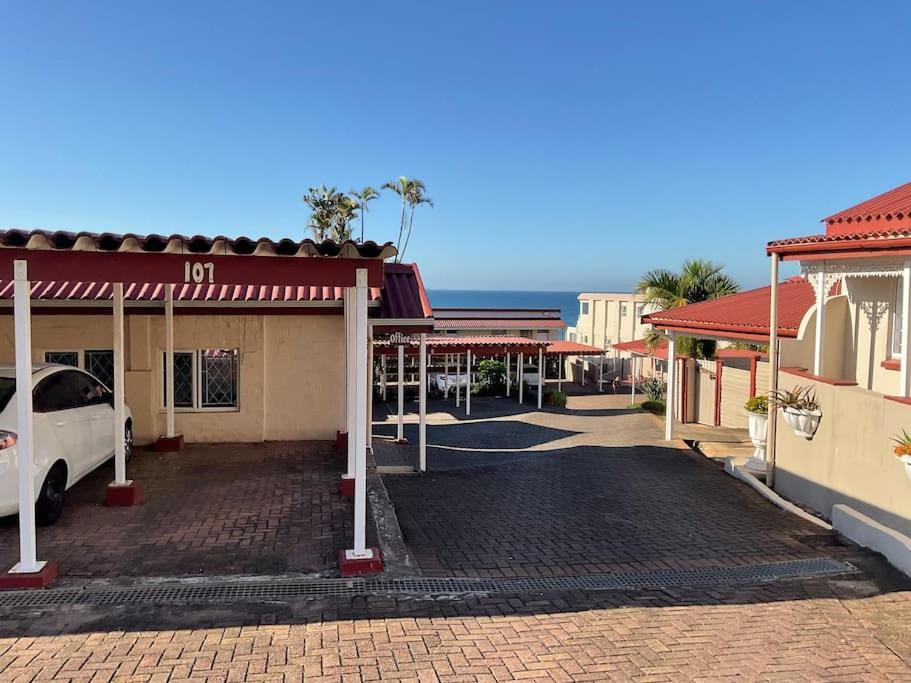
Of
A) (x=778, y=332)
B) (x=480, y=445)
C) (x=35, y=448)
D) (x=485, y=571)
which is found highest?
(x=778, y=332)

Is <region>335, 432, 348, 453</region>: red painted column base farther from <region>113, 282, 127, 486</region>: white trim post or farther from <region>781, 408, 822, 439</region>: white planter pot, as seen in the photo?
<region>781, 408, 822, 439</region>: white planter pot

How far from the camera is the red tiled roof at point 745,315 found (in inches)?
469

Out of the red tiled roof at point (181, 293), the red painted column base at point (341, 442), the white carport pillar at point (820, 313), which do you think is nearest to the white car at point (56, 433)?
the red tiled roof at point (181, 293)

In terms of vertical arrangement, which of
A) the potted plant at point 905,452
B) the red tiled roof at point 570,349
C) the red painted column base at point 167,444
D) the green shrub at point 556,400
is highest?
the potted plant at point 905,452

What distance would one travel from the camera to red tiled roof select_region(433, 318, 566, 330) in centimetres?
3522

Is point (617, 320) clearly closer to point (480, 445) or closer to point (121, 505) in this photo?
point (480, 445)

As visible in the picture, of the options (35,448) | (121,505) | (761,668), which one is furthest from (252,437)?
(761,668)

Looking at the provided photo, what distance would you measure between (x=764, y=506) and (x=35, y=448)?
856cm

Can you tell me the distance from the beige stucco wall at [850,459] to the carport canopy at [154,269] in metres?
5.55

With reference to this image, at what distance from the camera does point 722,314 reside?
45.5 ft

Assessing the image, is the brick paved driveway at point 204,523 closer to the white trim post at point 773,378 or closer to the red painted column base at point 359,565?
the red painted column base at point 359,565

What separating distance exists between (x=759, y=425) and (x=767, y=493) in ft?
4.73

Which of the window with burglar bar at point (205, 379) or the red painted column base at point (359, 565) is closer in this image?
the red painted column base at point (359, 565)

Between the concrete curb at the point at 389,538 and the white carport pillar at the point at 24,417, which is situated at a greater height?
the white carport pillar at the point at 24,417
